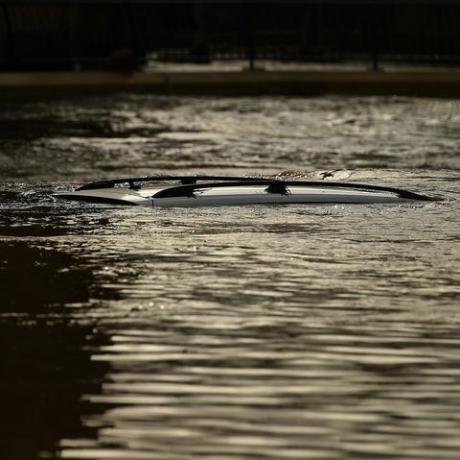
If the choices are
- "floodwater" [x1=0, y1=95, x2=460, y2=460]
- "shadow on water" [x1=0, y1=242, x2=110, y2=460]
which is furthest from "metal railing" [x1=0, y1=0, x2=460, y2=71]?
"shadow on water" [x1=0, y1=242, x2=110, y2=460]

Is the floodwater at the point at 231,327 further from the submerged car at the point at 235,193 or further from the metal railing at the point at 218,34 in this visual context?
the metal railing at the point at 218,34

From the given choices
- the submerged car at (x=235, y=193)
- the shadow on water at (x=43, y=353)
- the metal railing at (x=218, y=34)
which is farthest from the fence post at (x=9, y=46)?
the shadow on water at (x=43, y=353)

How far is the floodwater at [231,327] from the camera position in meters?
6.86

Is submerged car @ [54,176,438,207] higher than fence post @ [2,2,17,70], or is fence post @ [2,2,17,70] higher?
fence post @ [2,2,17,70]

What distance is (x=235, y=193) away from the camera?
12695 mm

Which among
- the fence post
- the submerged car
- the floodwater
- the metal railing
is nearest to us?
the floodwater

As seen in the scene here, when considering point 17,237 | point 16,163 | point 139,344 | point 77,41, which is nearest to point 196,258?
point 17,237

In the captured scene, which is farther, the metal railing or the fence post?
the metal railing

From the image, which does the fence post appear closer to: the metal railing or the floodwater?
the metal railing

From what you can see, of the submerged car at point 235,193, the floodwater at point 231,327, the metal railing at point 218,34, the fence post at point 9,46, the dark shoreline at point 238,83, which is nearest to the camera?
the floodwater at point 231,327

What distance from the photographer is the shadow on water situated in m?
6.96

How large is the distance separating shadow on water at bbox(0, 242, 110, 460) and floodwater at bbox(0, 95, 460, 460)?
0.01m

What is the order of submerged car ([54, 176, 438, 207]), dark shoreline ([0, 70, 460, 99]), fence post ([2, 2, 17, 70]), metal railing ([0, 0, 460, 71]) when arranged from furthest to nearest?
metal railing ([0, 0, 460, 71]) → fence post ([2, 2, 17, 70]) → dark shoreline ([0, 70, 460, 99]) → submerged car ([54, 176, 438, 207])

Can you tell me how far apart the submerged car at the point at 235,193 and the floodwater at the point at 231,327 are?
0.30 feet
